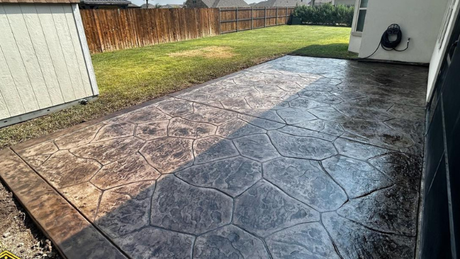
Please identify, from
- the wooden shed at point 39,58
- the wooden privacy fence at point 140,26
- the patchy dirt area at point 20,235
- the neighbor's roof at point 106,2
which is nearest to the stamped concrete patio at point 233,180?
the patchy dirt area at point 20,235

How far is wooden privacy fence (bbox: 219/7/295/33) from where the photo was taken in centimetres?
1466

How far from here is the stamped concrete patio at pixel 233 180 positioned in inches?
63.0

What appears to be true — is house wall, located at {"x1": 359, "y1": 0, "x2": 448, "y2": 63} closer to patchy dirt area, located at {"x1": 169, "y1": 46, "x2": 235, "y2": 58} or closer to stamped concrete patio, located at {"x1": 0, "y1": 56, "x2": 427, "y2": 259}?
stamped concrete patio, located at {"x1": 0, "y1": 56, "x2": 427, "y2": 259}

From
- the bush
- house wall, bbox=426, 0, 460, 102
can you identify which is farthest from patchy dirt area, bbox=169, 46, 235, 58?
the bush

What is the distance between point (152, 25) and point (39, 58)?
25.7 ft

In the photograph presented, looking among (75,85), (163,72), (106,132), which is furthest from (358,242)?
(163,72)

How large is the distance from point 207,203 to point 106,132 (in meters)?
1.84

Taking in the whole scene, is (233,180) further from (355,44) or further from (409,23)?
(355,44)

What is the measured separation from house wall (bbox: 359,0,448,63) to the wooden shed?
252 inches

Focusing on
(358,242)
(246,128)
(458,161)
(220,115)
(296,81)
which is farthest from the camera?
(296,81)

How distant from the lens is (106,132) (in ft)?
10.0

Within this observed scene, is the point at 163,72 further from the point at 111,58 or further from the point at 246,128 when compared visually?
the point at 246,128

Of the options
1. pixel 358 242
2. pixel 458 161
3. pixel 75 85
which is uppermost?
pixel 458 161

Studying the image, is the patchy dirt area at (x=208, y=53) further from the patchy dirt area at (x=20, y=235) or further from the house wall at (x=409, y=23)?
the patchy dirt area at (x=20, y=235)
